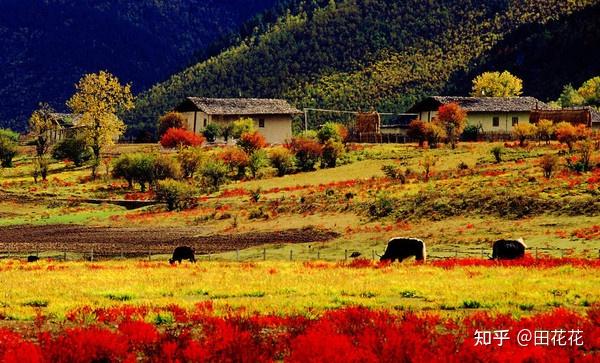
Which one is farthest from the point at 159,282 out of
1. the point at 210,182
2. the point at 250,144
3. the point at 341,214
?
the point at 250,144

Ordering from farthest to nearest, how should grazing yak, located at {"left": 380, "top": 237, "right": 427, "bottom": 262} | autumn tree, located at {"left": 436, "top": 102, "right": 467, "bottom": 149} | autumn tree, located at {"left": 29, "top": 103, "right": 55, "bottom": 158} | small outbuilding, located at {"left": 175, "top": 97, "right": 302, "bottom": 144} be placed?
autumn tree, located at {"left": 29, "top": 103, "right": 55, "bottom": 158}
small outbuilding, located at {"left": 175, "top": 97, "right": 302, "bottom": 144}
autumn tree, located at {"left": 436, "top": 102, "right": 467, "bottom": 149}
grazing yak, located at {"left": 380, "top": 237, "right": 427, "bottom": 262}

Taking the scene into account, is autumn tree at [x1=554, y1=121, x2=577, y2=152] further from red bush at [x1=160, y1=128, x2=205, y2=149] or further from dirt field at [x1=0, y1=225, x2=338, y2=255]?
red bush at [x1=160, y1=128, x2=205, y2=149]

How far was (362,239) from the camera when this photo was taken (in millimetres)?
50219

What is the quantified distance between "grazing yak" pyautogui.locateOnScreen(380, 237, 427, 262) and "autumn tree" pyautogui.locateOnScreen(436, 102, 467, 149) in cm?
7325

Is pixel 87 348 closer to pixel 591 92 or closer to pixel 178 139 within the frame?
pixel 178 139

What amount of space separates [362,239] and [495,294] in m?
28.8

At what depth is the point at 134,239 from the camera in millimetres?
56719

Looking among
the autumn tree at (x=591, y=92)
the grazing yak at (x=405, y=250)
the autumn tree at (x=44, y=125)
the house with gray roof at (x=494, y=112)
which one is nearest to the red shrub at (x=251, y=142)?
the house with gray roof at (x=494, y=112)

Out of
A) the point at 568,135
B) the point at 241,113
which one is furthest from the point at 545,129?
the point at 241,113

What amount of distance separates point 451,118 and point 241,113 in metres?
32.3

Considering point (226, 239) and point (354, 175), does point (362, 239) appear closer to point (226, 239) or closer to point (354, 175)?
point (226, 239)

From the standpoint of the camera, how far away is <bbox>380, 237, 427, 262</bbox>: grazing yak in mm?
35478

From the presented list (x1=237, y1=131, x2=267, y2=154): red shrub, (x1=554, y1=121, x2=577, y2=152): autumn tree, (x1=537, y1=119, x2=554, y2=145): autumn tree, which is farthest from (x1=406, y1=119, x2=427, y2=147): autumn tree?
(x1=237, y1=131, x2=267, y2=154): red shrub

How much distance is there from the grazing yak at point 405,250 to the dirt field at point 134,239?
48.5 ft
